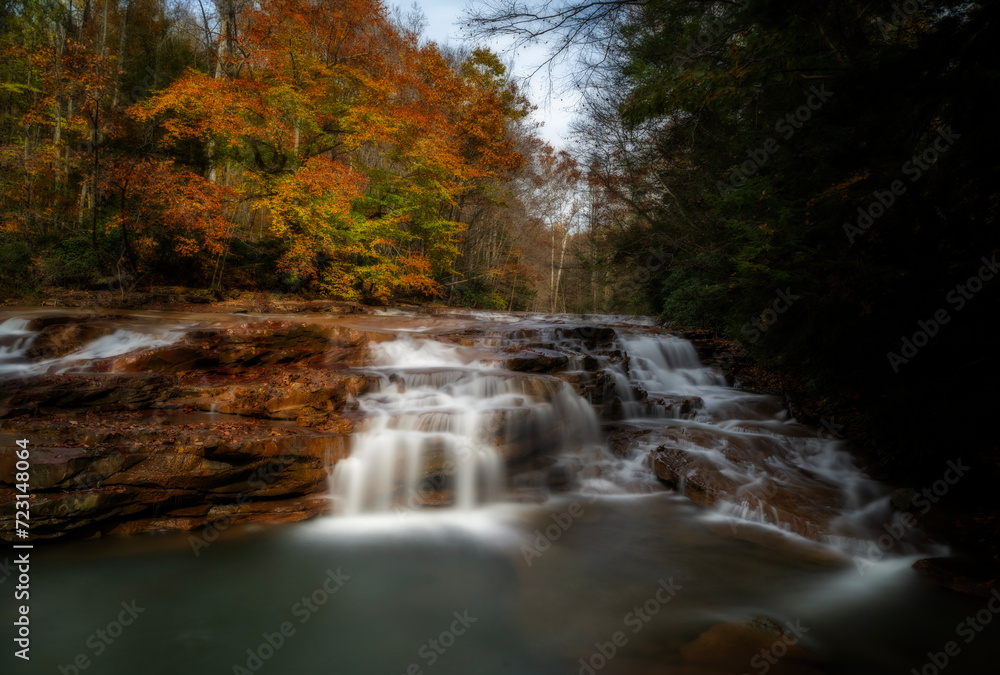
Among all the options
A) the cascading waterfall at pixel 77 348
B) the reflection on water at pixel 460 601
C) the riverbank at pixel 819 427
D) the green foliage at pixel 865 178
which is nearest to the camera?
the reflection on water at pixel 460 601

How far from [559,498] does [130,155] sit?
15.2 metres

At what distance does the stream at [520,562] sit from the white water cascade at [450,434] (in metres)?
0.03

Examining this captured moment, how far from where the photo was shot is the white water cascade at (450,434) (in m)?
5.18

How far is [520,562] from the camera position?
14.3 feet

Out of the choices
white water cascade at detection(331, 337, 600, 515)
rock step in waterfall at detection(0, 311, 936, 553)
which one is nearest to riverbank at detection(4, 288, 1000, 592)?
rock step in waterfall at detection(0, 311, 936, 553)

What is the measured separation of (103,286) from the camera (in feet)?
40.6

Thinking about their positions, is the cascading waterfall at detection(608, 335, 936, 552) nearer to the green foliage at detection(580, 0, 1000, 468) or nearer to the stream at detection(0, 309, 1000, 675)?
the stream at detection(0, 309, 1000, 675)

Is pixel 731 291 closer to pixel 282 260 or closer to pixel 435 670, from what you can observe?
pixel 435 670

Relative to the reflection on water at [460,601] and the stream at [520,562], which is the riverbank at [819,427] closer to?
the stream at [520,562]

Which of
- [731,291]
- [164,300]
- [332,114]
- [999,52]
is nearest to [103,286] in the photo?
[164,300]

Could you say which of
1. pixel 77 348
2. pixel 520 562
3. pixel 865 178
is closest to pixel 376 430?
pixel 520 562

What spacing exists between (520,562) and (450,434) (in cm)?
184

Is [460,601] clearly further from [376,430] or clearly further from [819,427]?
[819,427]

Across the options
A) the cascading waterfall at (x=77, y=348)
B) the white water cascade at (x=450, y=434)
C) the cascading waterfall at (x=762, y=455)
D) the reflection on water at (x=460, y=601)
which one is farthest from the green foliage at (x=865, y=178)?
the cascading waterfall at (x=77, y=348)
